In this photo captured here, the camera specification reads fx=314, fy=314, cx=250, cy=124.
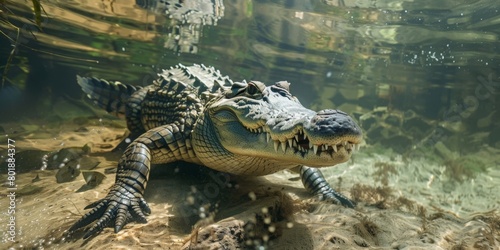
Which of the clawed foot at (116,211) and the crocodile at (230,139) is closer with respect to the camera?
the crocodile at (230,139)

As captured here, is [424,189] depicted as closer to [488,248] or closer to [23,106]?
[488,248]

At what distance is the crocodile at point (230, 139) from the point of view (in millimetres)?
2232

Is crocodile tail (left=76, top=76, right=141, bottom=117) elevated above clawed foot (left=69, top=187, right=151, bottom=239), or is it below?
above

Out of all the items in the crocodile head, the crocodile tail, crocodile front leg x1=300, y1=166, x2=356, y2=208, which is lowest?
crocodile front leg x1=300, y1=166, x2=356, y2=208

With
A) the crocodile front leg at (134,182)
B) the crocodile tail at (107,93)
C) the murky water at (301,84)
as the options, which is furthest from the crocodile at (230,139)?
the crocodile tail at (107,93)

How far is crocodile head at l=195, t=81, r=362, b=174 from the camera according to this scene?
2143mm

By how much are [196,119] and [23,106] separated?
46.1ft

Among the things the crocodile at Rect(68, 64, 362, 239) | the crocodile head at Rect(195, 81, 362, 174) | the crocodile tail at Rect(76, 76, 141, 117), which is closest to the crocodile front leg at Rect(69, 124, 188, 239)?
the crocodile at Rect(68, 64, 362, 239)

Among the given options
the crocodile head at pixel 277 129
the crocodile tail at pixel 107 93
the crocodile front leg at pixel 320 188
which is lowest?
the crocodile front leg at pixel 320 188

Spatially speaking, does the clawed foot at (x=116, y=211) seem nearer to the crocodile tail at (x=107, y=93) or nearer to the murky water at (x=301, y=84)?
the murky water at (x=301, y=84)

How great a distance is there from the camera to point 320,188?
3869 mm

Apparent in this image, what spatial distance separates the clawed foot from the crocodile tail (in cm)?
313

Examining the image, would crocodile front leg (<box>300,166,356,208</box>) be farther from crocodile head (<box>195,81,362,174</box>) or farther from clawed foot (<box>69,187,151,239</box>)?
clawed foot (<box>69,187,151,239</box>)

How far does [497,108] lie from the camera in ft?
50.8
